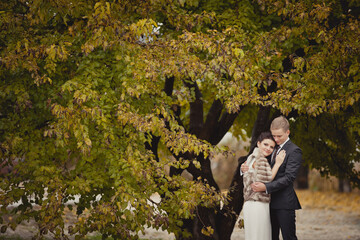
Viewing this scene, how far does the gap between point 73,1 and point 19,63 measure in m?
1.08

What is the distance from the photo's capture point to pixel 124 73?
247 inches

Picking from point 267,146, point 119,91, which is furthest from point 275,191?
point 119,91

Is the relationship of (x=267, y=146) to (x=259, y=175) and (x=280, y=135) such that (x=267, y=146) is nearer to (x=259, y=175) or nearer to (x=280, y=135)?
(x=280, y=135)

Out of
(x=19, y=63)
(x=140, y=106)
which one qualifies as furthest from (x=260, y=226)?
(x=19, y=63)

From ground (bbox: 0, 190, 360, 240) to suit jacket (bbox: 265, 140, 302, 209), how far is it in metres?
7.67

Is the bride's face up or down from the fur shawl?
up

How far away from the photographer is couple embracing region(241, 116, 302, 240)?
512 centimetres

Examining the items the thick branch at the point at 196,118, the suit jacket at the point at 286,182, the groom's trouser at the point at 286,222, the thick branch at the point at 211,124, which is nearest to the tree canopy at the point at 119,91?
the suit jacket at the point at 286,182

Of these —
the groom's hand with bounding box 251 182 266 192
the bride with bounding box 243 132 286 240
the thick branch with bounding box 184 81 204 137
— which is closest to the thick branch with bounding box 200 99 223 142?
the thick branch with bounding box 184 81 204 137

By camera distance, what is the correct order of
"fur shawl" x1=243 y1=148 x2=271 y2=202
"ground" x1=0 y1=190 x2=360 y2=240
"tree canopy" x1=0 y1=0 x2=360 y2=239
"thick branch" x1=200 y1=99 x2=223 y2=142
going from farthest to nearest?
1. "ground" x1=0 y1=190 x2=360 y2=240
2. "thick branch" x1=200 y1=99 x2=223 y2=142
3. "tree canopy" x1=0 y1=0 x2=360 y2=239
4. "fur shawl" x1=243 y1=148 x2=271 y2=202

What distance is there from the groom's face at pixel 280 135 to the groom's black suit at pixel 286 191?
0.07m

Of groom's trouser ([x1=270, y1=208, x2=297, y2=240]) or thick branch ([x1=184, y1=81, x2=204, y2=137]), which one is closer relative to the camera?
groom's trouser ([x1=270, y1=208, x2=297, y2=240])

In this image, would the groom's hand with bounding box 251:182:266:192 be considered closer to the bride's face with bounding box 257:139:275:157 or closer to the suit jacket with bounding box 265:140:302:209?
the suit jacket with bounding box 265:140:302:209

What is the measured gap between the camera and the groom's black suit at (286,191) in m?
5.07
